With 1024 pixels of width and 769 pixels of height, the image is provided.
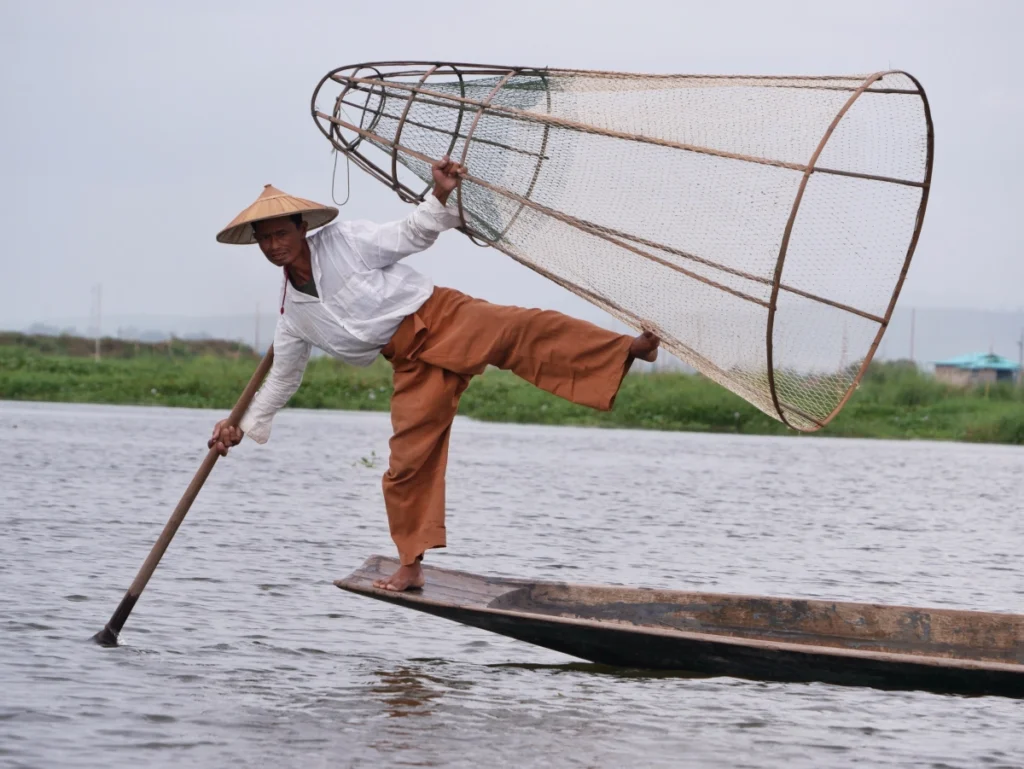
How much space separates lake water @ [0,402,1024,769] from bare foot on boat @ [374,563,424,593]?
379 millimetres

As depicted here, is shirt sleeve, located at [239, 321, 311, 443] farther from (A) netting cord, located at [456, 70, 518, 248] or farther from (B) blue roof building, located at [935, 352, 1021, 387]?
(B) blue roof building, located at [935, 352, 1021, 387]

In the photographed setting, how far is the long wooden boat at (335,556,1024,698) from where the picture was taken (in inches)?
196

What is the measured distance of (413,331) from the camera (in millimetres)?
5145

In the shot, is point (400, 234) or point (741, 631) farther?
point (741, 631)

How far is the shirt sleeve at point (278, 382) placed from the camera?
17.6 ft

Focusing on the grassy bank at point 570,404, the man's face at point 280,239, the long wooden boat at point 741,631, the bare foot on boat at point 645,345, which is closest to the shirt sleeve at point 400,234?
the man's face at point 280,239

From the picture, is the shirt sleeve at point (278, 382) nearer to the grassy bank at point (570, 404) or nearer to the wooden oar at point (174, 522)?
the wooden oar at point (174, 522)

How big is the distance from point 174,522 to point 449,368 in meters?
1.31

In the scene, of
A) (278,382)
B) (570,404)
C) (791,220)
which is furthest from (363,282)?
(570,404)

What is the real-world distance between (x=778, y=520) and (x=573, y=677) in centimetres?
686

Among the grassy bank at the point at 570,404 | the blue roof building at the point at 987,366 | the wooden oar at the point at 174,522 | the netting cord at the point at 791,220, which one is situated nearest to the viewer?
the netting cord at the point at 791,220

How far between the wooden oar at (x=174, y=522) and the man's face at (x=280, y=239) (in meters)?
0.44

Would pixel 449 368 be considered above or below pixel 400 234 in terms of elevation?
below

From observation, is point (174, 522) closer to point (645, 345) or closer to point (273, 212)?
point (273, 212)
